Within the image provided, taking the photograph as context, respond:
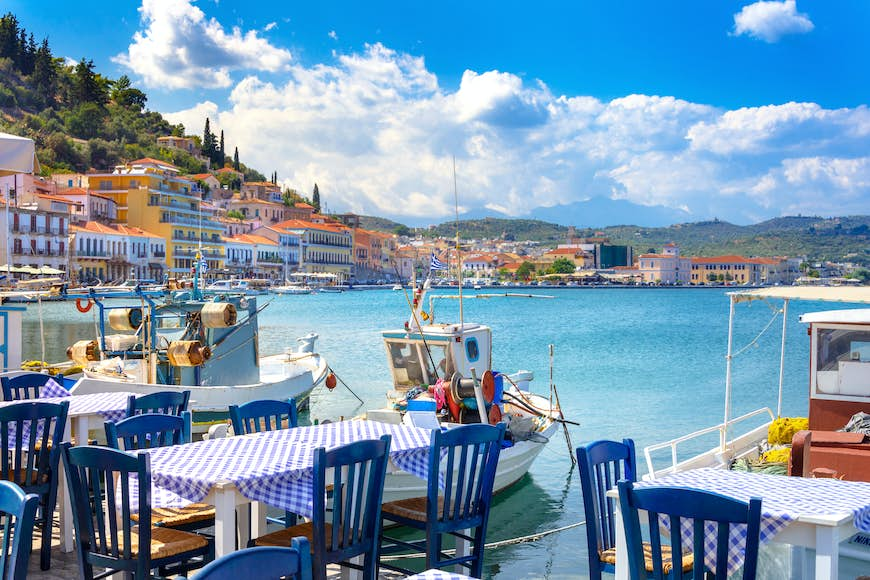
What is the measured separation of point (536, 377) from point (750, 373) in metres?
8.84

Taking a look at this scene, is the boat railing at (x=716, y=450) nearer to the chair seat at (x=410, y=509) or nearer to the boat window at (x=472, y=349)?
the boat window at (x=472, y=349)

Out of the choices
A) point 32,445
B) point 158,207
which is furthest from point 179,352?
point 158,207

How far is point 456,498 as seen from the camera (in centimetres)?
503

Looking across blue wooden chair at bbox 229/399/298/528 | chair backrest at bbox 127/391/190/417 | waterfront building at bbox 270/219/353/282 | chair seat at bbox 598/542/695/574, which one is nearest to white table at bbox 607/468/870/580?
chair seat at bbox 598/542/695/574

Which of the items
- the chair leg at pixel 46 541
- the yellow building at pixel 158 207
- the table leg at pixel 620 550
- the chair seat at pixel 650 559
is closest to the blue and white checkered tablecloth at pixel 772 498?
the table leg at pixel 620 550

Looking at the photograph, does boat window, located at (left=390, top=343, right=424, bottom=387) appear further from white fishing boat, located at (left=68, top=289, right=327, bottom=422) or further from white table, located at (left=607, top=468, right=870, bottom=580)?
white table, located at (left=607, top=468, right=870, bottom=580)

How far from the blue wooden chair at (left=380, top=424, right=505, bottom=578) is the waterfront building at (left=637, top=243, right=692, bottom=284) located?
17431 centimetres

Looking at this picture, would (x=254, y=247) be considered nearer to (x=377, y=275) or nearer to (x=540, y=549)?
(x=377, y=275)

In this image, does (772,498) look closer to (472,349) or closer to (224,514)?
(224,514)

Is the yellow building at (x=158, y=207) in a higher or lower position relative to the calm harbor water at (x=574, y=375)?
higher

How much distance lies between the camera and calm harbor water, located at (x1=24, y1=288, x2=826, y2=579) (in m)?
11.5

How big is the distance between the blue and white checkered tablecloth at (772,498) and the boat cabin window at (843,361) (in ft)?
15.8

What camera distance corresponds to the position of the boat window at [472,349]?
12.0 meters

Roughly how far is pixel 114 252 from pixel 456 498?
238 ft
